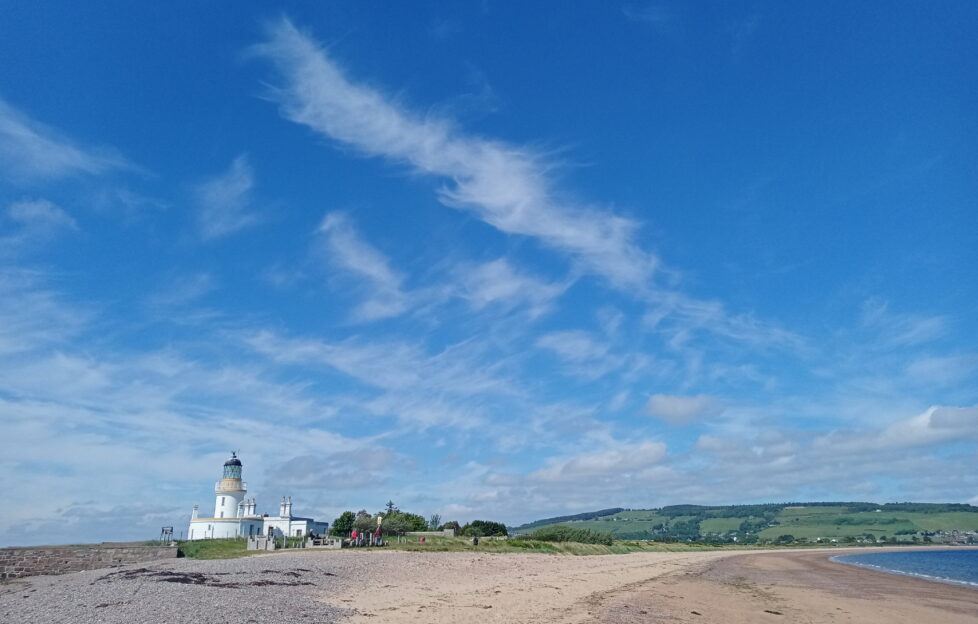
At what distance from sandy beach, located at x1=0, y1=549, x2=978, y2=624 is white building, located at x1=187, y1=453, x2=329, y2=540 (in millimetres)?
37410

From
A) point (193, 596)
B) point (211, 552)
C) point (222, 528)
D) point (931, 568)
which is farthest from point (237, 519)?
point (931, 568)

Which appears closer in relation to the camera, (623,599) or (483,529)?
(623,599)

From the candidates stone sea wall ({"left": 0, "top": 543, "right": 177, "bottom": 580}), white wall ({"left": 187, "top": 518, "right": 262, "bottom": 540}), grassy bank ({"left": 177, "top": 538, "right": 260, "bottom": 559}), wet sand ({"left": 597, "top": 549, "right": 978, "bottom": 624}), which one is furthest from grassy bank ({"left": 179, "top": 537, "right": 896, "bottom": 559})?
wet sand ({"left": 597, "top": 549, "right": 978, "bottom": 624})

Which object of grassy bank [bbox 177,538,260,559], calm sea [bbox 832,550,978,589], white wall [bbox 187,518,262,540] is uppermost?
white wall [bbox 187,518,262,540]

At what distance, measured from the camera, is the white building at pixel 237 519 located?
221 ft

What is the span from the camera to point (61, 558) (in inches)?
1419

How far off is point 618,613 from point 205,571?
1759cm

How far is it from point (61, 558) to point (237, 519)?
33.3 metres

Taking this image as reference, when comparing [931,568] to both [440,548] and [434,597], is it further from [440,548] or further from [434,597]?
[434,597]

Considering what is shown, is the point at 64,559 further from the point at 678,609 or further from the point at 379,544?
the point at 678,609

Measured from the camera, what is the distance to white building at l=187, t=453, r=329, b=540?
67312mm

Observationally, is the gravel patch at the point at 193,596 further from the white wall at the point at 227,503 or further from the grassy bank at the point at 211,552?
the white wall at the point at 227,503

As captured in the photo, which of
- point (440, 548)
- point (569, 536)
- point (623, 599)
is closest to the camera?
point (623, 599)

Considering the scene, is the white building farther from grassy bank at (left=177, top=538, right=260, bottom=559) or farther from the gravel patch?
the gravel patch
